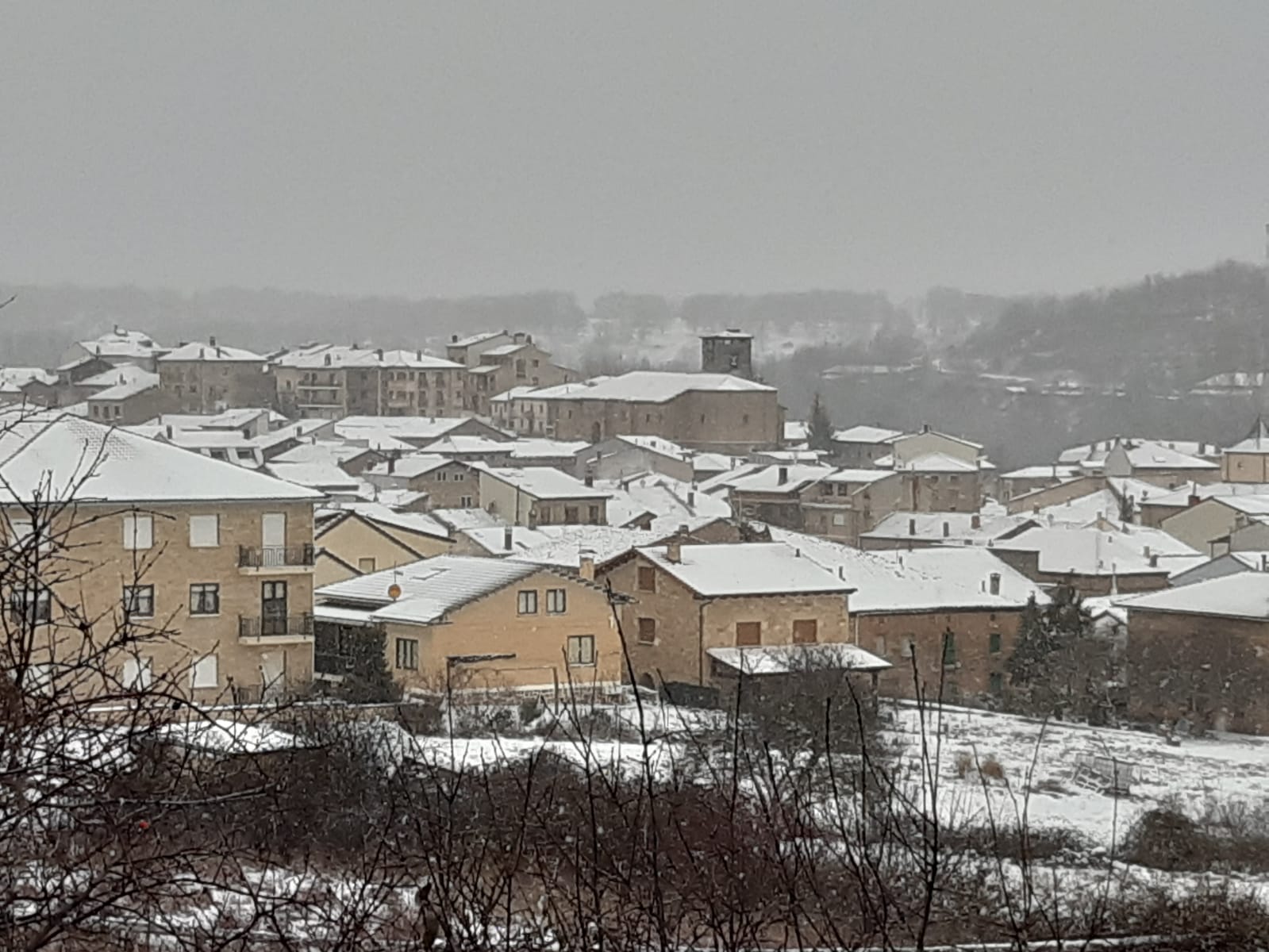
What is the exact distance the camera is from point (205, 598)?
1048 cm

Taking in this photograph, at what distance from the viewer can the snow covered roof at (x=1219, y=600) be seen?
1347 centimetres

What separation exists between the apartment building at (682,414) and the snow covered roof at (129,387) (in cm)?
789

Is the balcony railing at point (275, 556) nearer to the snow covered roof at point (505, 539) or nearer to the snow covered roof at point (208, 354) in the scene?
the snow covered roof at point (505, 539)

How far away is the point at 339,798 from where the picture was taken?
4160 mm

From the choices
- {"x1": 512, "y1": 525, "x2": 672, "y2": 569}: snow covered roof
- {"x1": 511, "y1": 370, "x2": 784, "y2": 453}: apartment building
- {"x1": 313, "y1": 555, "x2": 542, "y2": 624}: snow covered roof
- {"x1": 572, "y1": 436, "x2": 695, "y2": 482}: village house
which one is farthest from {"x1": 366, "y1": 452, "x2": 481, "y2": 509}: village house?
{"x1": 313, "y1": 555, "x2": 542, "y2": 624}: snow covered roof

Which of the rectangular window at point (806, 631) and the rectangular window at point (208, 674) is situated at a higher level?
the rectangular window at point (208, 674)

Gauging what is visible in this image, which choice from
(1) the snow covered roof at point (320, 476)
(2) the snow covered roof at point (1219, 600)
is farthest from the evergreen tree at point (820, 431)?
(2) the snow covered roof at point (1219, 600)

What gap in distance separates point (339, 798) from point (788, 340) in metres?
51.3

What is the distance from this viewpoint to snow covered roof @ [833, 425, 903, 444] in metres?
35.4

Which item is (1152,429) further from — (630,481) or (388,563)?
(388,563)

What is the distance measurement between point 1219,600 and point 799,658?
12.3 feet

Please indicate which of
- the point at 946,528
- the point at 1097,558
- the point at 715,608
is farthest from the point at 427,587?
the point at 946,528

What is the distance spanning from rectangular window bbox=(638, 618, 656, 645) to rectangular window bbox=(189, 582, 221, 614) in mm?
3474

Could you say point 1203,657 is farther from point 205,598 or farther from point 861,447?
point 861,447
